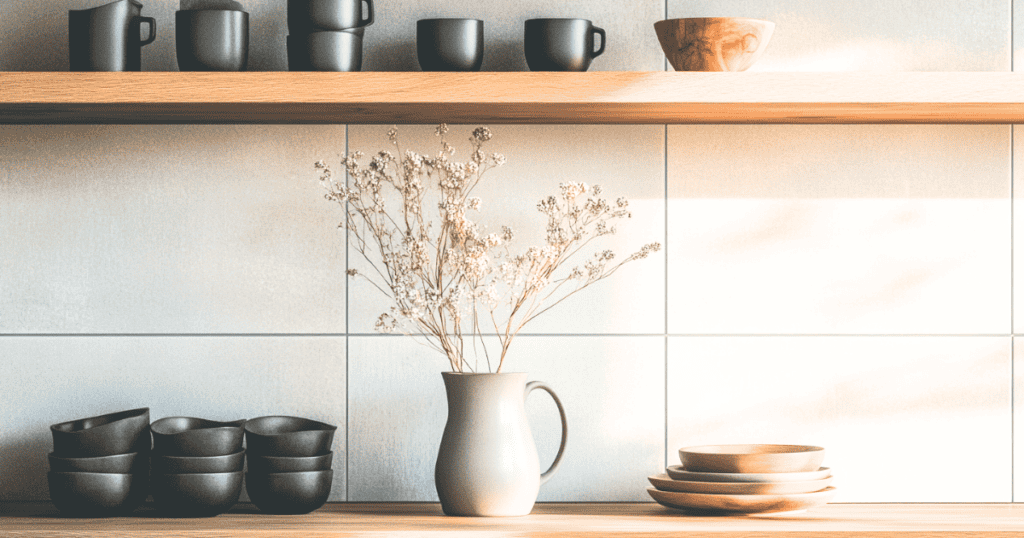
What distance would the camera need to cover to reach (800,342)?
68.0 inches

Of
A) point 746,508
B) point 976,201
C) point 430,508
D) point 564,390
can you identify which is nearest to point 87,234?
point 430,508

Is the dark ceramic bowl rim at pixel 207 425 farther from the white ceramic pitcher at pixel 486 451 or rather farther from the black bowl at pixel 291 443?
the white ceramic pitcher at pixel 486 451

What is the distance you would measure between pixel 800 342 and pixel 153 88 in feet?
3.90

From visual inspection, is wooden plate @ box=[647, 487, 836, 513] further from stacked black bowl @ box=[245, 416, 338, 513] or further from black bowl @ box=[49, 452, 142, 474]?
black bowl @ box=[49, 452, 142, 474]

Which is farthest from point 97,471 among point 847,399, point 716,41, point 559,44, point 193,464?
point 847,399

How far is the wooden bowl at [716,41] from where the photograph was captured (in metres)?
1.48

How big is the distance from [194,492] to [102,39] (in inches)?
28.8

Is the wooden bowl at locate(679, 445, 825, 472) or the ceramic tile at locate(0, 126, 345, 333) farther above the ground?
the ceramic tile at locate(0, 126, 345, 333)

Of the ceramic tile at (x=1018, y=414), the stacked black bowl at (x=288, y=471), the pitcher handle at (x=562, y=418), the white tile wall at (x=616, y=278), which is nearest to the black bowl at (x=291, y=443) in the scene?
the stacked black bowl at (x=288, y=471)

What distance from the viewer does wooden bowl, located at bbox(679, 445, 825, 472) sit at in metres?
1.46

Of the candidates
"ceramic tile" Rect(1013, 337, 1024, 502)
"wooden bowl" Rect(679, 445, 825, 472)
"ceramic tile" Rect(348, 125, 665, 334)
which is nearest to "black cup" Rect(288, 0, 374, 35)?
"ceramic tile" Rect(348, 125, 665, 334)

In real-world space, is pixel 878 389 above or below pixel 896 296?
below

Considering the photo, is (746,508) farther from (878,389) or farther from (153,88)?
(153,88)

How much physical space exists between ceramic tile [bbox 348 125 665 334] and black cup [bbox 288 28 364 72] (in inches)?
9.0
